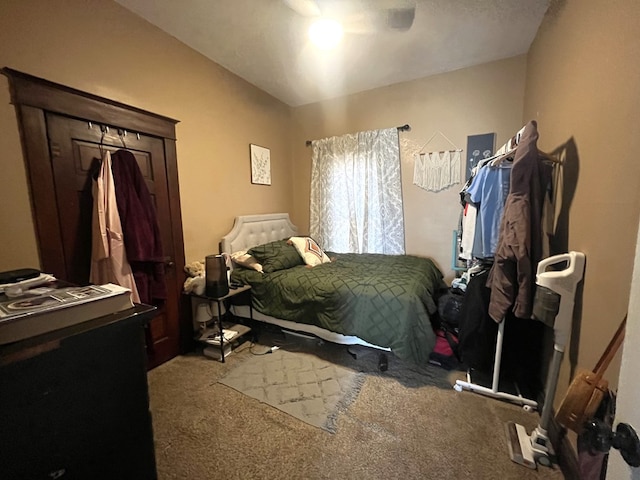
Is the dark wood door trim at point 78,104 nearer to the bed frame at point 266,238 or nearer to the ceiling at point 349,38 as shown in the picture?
the ceiling at point 349,38

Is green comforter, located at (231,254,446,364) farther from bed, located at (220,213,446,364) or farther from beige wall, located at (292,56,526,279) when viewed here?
beige wall, located at (292,56,526,279)

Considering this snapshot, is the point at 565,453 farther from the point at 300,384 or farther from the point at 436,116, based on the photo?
the point at 436,116

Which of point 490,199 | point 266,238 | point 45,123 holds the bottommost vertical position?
point 266,238

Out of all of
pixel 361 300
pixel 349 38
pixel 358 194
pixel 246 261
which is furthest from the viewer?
pixel 358 194

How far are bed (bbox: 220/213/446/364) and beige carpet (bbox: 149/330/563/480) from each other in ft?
1.01

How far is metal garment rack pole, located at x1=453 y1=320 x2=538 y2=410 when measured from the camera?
5.53 feet

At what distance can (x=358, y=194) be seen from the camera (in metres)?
3.52

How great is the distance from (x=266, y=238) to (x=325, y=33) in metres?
2.20

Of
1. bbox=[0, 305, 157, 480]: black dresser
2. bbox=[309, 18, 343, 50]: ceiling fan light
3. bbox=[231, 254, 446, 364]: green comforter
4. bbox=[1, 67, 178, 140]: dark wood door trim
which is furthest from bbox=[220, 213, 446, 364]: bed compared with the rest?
bbox=[309, 18, 343, 50]: ceiling fan light

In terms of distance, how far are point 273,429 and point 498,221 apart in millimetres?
1887

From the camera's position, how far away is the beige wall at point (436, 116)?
9.21 ft

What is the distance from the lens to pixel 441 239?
3.18 meters

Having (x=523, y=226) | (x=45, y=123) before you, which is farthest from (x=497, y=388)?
(x=45, y=123)

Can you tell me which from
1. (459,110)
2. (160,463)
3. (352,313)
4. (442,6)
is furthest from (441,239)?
(160,463)
